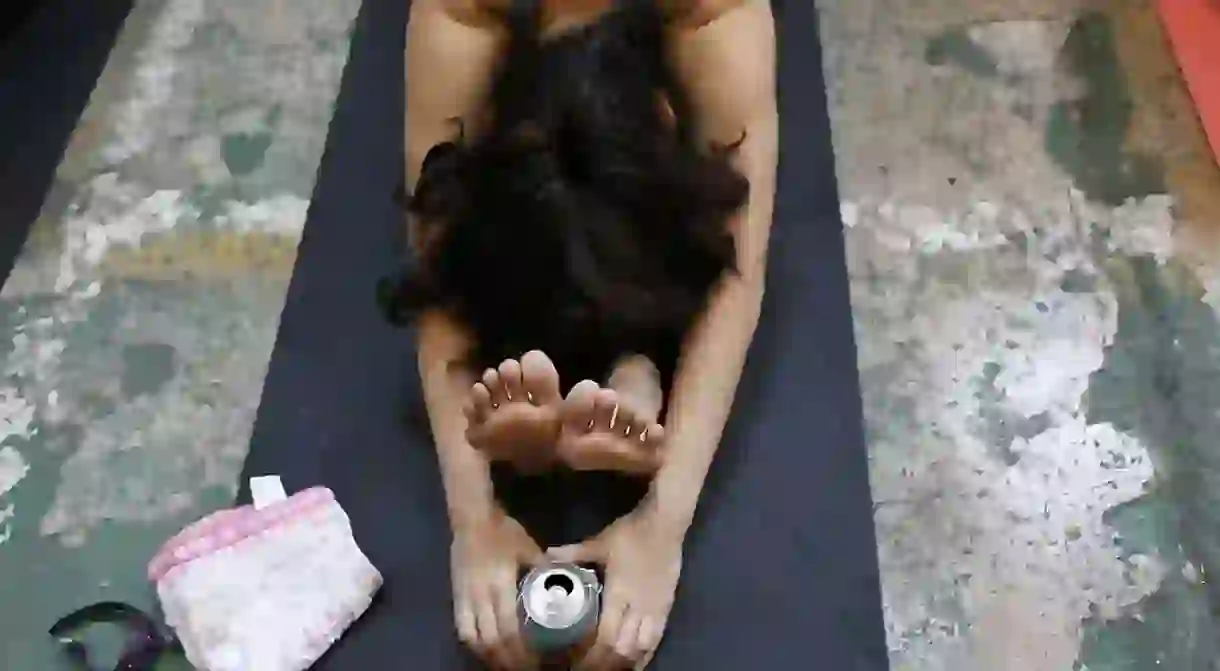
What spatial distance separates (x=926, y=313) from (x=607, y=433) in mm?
499

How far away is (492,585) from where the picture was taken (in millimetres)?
1029

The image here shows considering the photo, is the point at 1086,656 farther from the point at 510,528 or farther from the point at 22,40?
the point at 22,40

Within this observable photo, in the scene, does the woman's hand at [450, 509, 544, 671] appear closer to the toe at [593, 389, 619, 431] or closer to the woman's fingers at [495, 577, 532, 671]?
the woman's fingers at [495, 577, 532, 671]

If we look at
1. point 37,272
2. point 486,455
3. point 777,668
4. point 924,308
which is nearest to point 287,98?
point 37,272

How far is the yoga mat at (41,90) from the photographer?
1.57m

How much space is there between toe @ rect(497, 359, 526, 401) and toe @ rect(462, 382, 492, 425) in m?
0.02

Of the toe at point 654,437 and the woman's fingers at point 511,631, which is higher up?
the toe at point 654,437

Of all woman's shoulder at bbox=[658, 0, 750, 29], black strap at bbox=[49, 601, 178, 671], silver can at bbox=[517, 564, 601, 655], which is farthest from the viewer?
woman's shoulder at bbox=[658, 0, 750, 29]

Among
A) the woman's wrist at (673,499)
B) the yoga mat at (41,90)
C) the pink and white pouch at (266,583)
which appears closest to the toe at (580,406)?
the woman's wrist at (673,499)

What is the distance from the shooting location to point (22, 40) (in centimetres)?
174

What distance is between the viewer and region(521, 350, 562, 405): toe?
0.99m

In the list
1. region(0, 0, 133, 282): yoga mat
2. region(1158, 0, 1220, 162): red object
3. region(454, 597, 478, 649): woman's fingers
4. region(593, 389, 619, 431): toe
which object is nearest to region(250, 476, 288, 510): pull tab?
region(454, 597, 478, 649): woman's fingers

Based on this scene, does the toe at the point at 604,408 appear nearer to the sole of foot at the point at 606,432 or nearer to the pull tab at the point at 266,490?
the sole of foot at the point at 606,432

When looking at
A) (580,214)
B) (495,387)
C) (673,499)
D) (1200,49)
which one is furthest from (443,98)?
(1200,49)
